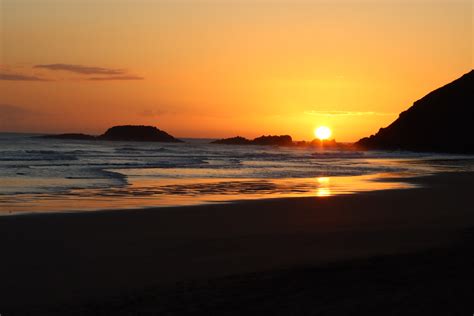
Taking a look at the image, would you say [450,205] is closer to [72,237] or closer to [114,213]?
[114,213]

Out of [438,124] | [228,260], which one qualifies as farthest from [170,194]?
[438,124]

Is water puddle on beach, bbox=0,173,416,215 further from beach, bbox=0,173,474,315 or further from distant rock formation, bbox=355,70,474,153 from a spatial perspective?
distant rock formation, bbox=355,70,474,153

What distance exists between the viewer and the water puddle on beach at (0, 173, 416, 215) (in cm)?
1766

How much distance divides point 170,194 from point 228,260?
477 inches

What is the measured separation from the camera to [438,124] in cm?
12406

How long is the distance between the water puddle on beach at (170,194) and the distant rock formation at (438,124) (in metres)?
88.0

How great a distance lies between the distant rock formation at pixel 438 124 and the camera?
115 metres

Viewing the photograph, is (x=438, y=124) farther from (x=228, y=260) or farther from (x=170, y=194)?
(x=228, y=260)

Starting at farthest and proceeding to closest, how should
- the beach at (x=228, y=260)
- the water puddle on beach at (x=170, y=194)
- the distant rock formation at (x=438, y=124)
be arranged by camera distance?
the distant rock formation at (x=438, y=124)
the water puddle on beach at (x=170, y=194)
the beach at (x=228, y=260)

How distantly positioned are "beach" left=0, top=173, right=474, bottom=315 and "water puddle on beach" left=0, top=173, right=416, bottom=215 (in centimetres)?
186

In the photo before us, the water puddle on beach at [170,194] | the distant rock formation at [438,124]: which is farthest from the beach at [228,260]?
the distant rock formation at [438,124]

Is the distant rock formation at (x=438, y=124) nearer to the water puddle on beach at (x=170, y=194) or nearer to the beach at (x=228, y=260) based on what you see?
the water puddle on beach at (x=170, y=194)

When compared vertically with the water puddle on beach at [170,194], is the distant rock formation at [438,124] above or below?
above

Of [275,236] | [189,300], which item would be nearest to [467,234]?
[275,236]
